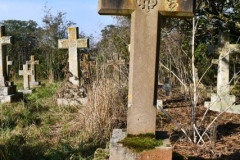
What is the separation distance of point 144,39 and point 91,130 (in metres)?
2.82

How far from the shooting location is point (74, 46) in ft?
33.1

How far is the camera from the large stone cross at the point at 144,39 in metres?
3.40

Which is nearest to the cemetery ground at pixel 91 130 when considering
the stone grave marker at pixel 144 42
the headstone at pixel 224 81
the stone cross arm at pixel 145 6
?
the headstone at pixel 224 81

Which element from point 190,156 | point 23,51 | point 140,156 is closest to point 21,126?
point 190,156

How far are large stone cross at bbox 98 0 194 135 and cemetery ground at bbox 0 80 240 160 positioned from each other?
836 millimetres

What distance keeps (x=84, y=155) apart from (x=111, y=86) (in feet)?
6.95

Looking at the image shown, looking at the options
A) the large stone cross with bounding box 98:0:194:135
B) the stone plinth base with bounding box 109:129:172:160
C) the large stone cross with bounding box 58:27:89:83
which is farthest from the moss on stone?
the large stone cross with bounding box 58:27:89:83

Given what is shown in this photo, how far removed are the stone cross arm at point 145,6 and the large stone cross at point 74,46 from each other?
646 centimetres

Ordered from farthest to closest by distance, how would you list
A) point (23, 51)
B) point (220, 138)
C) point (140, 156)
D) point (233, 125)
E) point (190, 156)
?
point (23, 51), point (233, 125), point (220, 138), point (190, 156), point (140, 156)

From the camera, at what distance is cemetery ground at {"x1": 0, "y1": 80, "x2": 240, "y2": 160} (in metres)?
4.96

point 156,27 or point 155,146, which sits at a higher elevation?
point 156,27

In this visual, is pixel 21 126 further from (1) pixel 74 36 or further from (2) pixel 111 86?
(1) pixel 74 36

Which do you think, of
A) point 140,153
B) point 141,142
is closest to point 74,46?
point 141,142

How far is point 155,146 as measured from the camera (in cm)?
340
